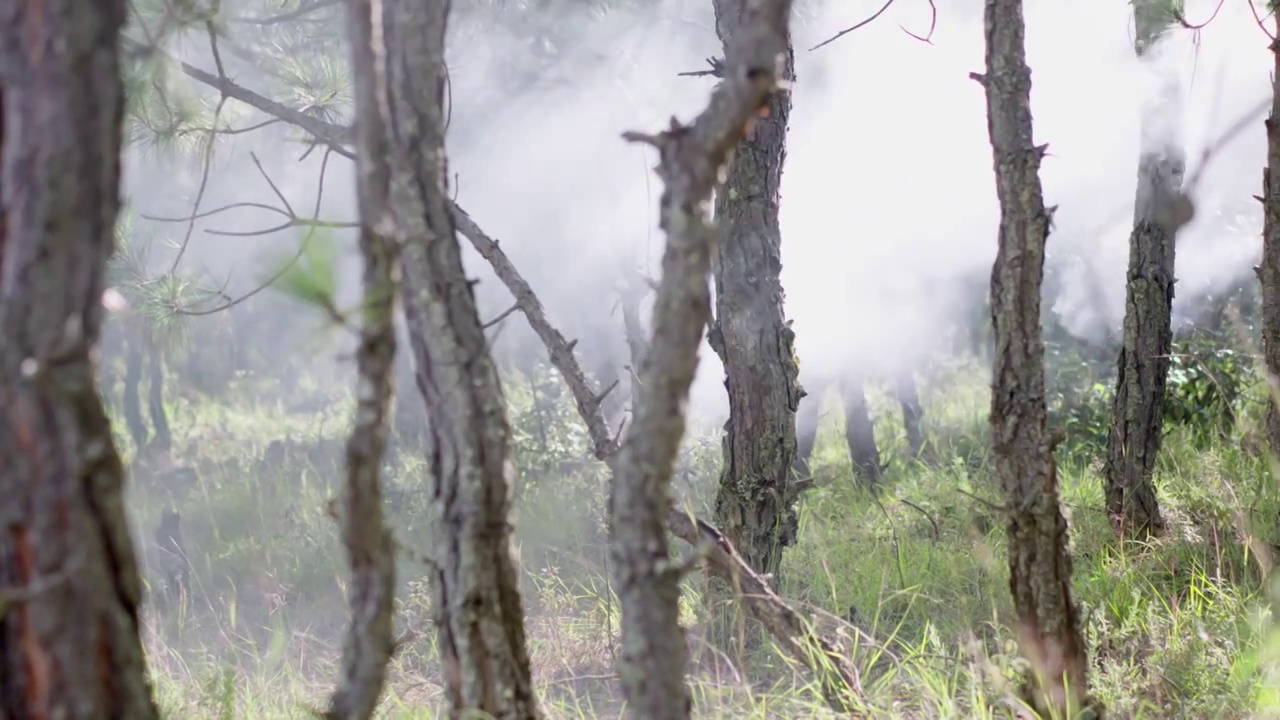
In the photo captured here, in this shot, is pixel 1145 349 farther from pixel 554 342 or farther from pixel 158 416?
pixel 158 416

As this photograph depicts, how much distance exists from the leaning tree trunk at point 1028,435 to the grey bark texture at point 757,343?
3.48 ft

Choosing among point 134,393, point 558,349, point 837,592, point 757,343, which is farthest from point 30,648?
point 134,393

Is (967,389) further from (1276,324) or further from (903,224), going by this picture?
(1276,324)

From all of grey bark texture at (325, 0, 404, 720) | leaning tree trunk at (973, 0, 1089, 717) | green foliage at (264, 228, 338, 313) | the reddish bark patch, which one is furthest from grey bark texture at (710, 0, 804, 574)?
the reddish bark patch

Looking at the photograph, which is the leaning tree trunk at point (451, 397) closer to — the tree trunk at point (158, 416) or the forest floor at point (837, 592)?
the forest floor at point (837, 592)

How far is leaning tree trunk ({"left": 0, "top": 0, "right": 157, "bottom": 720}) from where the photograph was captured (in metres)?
1.13

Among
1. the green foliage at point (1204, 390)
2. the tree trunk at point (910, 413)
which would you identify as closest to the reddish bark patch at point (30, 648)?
the green foliage at point (1204, 390)

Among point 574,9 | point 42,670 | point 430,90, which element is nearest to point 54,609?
point 42,670

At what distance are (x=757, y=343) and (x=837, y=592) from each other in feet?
2.66

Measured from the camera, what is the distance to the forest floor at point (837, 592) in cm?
231

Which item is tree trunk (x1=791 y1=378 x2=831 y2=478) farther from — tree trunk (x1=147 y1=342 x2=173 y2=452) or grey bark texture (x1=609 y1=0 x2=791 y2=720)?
tree trunk (x1=147 y1=342 x2=173 y2=452)

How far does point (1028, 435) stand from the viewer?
6.77ft

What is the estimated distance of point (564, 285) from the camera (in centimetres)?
743

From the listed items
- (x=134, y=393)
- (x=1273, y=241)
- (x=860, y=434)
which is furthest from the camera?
(x=134, y=393)
